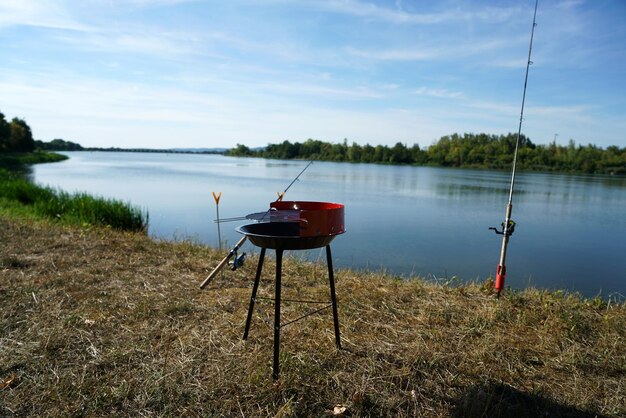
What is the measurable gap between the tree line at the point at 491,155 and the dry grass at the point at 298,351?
142ft

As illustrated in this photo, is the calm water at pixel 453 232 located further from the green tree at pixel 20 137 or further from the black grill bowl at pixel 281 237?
the green tree at pixel 20 137

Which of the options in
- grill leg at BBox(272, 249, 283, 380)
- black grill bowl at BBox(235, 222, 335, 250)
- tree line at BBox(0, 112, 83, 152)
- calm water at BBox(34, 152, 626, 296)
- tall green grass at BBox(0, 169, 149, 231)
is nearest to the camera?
black grill bowl at BBox(235, 222, 335, 250)

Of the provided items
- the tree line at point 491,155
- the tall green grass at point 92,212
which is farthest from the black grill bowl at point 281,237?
the tree line at point 491,155

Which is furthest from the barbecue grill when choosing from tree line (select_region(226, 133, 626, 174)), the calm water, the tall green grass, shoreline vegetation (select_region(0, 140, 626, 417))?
tree line (select_region(226, 133, 626, 174))

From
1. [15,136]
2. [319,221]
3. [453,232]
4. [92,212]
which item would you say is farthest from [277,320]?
[15,136]

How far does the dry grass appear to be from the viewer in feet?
8.00

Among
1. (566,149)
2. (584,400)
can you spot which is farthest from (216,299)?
(566,149)

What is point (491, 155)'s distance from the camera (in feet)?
220

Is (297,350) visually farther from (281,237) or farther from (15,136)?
(15,136)

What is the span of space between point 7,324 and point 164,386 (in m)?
1.56

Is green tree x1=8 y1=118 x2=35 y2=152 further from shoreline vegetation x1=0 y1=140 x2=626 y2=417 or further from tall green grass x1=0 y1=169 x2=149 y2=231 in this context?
shoreline vegetation x1=0 y1=140 x2=626 y2=417

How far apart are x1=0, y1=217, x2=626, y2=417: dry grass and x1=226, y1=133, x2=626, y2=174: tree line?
43304mm

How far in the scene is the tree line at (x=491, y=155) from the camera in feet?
189

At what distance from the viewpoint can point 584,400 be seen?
253 centimetres
